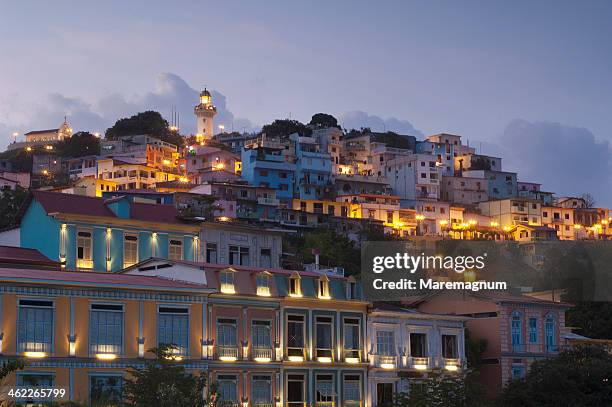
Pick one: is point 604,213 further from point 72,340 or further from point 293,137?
point 72,340

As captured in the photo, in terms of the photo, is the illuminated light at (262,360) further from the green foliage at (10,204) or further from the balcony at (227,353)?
the green foliage at (10,204)

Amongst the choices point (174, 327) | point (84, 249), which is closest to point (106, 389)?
point (174, 327)

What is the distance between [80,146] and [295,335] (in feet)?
318

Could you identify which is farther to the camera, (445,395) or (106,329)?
(445,395)

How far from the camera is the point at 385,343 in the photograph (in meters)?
50.8

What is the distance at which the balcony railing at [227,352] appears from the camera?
43.8m

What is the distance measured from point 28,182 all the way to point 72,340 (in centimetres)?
7915

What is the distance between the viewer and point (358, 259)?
91.1m

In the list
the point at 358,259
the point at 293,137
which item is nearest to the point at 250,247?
the point at 358,259

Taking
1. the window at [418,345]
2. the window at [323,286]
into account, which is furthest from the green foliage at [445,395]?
the window at [323,286]

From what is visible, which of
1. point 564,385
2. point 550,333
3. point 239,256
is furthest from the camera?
point 239,256

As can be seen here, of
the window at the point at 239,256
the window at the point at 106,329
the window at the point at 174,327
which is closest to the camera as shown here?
the window at the point at 106,329

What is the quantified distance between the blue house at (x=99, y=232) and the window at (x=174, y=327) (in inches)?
429

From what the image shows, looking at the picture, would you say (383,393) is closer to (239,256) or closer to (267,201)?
(239,256)
